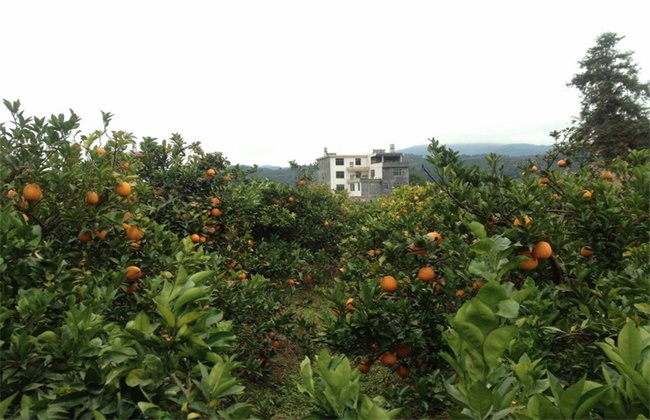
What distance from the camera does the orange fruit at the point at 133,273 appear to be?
2.63m

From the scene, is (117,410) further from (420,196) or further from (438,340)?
(420,196)

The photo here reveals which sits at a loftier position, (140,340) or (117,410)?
(140,340)

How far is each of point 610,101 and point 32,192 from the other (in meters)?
27.5

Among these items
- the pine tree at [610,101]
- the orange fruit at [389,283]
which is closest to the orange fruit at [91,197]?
the orange fruit at [389,283]

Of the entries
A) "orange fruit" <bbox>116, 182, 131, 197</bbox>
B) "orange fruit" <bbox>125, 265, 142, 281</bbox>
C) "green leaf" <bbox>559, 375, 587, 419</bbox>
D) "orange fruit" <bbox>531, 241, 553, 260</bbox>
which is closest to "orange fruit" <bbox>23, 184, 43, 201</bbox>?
"orange fruit" <bbox>116, 182, 131, 197</bbox>

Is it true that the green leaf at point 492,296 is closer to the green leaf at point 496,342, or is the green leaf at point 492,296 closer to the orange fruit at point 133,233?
the green leaf at point 496,342

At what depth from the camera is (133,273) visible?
8.72ft

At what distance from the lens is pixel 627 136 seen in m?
21.5

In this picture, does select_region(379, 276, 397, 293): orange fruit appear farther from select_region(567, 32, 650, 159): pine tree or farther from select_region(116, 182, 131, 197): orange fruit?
select_region(567, 32, 650, 159): pine tree

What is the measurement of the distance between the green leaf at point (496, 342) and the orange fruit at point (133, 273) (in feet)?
7.59

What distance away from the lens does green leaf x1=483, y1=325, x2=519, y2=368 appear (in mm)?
829

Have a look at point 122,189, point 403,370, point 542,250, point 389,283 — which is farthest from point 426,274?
point 122,189

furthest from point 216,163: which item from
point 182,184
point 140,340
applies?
point 140,340

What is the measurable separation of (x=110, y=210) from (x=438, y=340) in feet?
7.72
